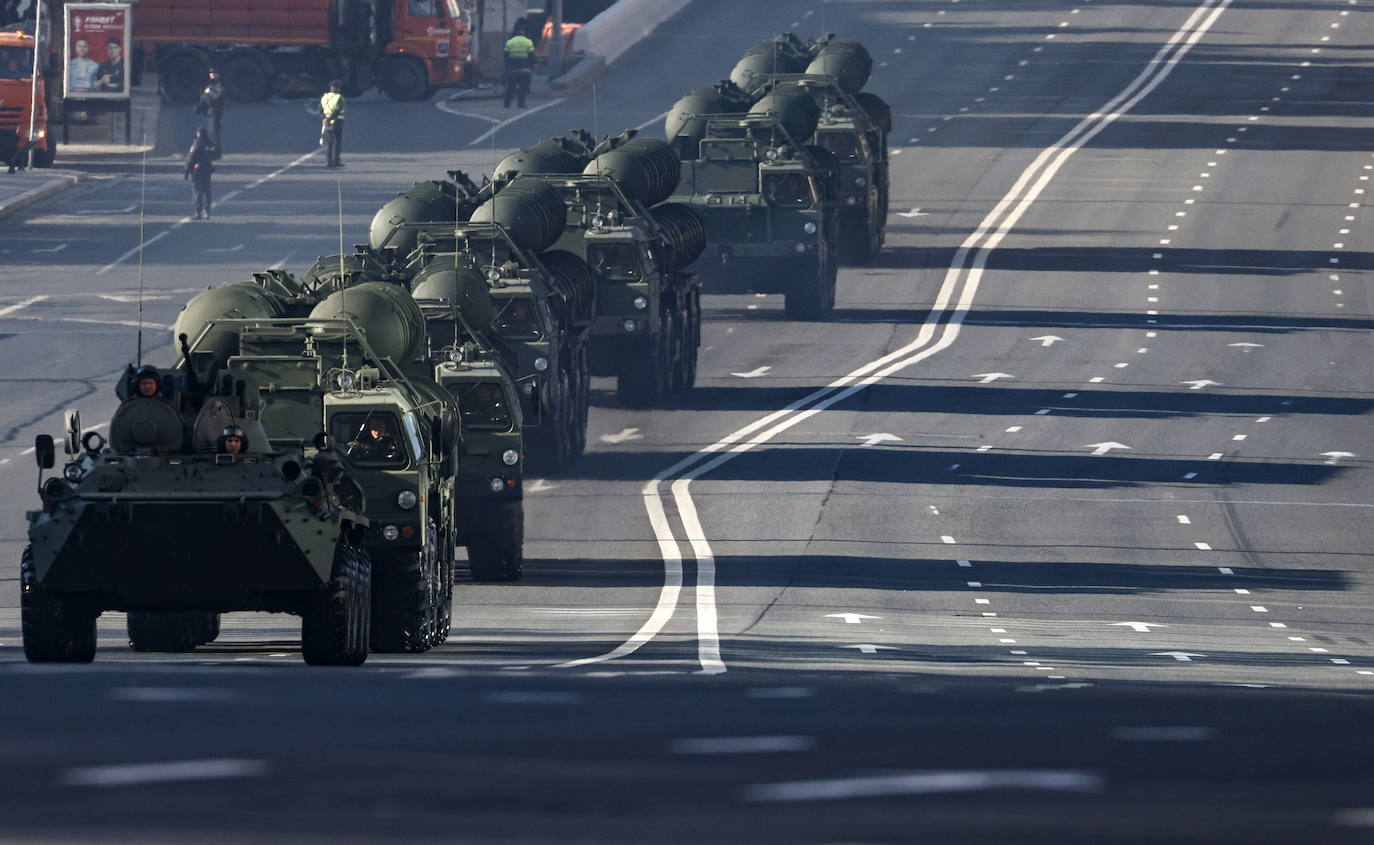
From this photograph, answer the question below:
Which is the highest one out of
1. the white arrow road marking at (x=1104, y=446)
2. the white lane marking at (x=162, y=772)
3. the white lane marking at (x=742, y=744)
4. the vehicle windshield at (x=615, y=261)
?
the white lane marking at (x=162, y=772)

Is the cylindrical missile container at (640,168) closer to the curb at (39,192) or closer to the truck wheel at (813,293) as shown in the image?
the truck wheel at (813,293)

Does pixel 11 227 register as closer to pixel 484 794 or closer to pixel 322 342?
pixel 322 342

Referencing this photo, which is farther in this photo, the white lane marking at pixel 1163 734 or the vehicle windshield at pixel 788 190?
the vehicle windshield at pixel 788 190

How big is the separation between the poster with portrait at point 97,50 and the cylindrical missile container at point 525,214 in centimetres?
3096

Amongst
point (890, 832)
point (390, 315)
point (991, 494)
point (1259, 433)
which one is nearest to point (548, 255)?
point (991, 494)

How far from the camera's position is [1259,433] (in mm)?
44156

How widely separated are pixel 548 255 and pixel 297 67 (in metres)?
39.9

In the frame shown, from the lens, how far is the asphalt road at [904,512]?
13039 mm

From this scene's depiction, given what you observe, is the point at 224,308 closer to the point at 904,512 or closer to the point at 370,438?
the point at 370,438

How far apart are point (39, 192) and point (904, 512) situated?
122 feet

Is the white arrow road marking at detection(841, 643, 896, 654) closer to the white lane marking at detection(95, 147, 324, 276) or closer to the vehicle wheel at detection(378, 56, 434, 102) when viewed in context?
the white lane marking at detection(95, 147, 324, 276)

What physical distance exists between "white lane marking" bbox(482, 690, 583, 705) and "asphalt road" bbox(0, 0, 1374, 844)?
0.08 meters

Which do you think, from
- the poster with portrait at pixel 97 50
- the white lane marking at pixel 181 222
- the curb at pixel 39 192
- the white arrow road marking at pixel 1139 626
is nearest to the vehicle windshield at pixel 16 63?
the poster with portrait at pixel 97 50

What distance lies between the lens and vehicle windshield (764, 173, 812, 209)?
5116 centimetres
